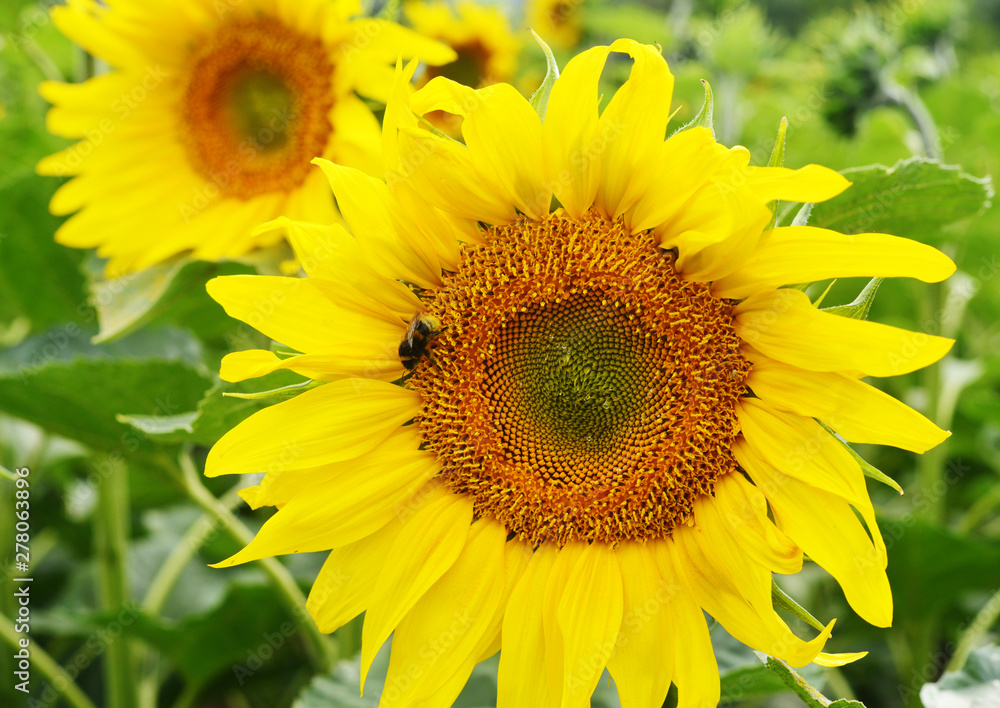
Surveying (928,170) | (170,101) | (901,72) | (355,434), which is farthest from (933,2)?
(355,434)

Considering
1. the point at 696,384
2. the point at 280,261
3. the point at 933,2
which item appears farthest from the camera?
the point at 933,2

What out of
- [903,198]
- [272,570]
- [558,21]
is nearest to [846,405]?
[903,198]

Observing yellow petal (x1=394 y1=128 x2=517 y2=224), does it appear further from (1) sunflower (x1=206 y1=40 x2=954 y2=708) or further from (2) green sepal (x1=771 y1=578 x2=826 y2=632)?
(2) green sepal (x1=771 y1=578 x2=826 y2=632)

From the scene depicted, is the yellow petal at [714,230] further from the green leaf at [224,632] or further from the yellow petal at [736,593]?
the green leaf at [224,632]

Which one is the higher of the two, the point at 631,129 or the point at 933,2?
the point at 631,129

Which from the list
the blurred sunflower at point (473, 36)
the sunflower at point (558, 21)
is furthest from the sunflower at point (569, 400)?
the sunflower at point (558, 21)

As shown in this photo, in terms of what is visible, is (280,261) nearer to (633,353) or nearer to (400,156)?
(400,156)

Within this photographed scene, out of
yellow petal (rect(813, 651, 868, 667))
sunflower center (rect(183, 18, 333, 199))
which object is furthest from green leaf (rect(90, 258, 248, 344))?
yellow petal (rect(813, 651, 868, 667))
